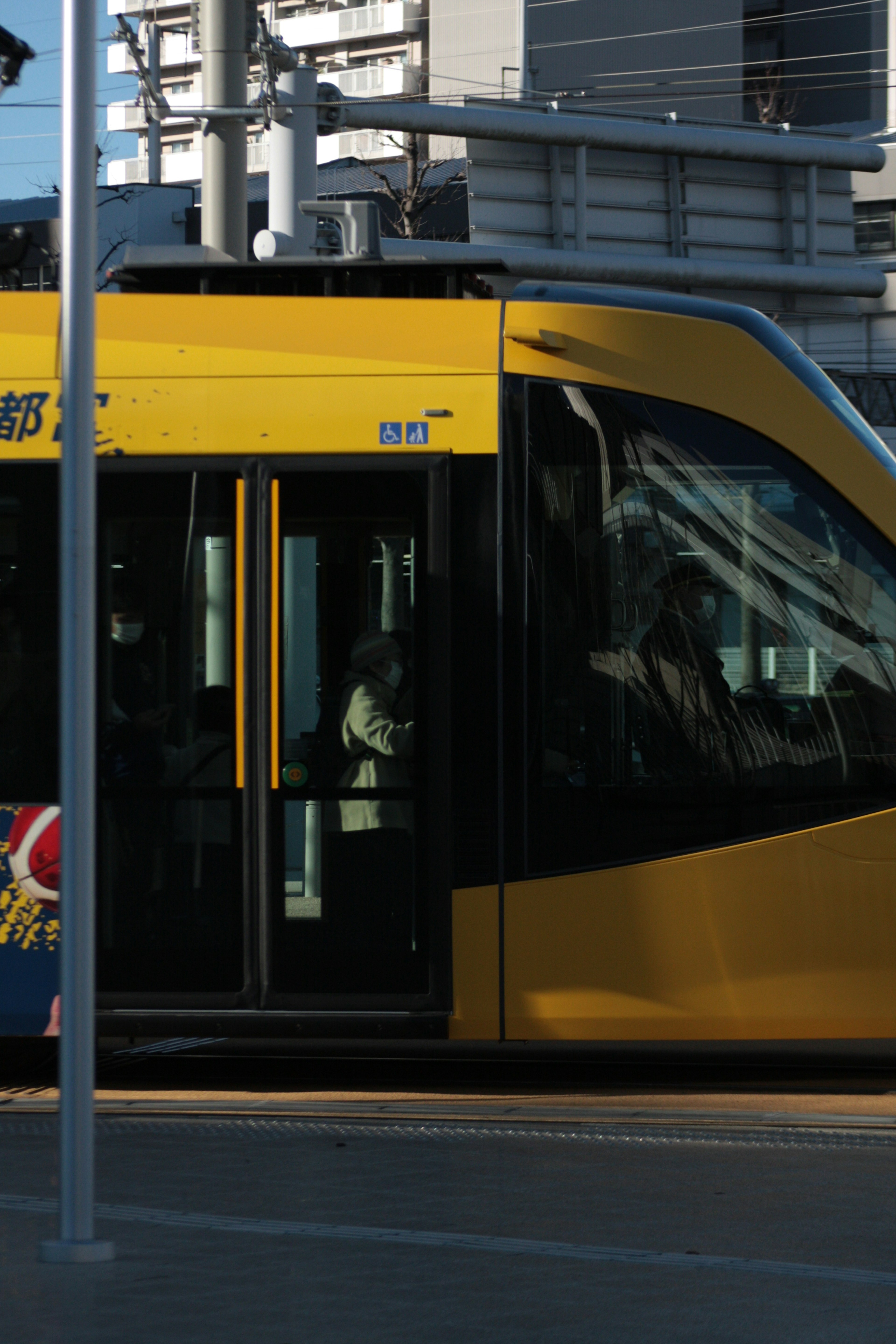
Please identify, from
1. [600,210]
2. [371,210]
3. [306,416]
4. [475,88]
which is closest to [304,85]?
[371,210]

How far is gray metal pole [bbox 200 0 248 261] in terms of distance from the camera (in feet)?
38.6

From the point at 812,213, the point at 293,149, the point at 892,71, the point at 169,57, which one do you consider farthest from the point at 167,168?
the point at 293,149

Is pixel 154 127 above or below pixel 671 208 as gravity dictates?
above

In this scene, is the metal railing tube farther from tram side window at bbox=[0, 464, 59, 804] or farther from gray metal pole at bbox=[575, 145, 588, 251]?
tram side window at bbox=[0, 464, 59, 804]

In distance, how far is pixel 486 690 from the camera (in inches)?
267

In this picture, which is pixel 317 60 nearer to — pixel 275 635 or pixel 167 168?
pixel 167 168

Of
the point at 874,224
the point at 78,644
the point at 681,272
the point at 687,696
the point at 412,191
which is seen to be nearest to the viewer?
the point at 78,644

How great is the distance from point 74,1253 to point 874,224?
3464 cm

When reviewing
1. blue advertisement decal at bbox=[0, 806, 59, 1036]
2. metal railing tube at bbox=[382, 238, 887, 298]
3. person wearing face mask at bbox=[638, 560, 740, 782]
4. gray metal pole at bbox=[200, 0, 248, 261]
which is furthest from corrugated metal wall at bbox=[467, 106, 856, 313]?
blue advertisement decal at bbox=[0, 806, 59, 1036]

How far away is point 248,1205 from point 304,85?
473 inches

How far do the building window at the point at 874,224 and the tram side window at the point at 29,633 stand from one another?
31272 millimetres

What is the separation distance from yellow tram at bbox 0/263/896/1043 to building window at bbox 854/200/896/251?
3047cm

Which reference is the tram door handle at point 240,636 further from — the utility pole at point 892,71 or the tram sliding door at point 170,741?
the utility pole at point 892,71

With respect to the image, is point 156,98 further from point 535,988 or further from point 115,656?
point 535,988
